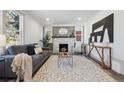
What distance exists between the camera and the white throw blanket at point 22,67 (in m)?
3.26

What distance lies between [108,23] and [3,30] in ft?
12.2

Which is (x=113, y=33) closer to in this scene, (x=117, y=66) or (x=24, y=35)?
(x=117, y=66)

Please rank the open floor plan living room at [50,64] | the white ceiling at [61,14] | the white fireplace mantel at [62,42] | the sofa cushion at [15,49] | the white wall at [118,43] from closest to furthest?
the open floor plan living room at [50,64]
the white wall at [118,43]
the sofa cushion at [15,49]
the white ceiling at [61,14]
the white fireplace mantel at [62,42]

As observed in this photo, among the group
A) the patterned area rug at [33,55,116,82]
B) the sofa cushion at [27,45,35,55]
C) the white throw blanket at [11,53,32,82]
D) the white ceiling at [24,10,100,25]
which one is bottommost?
the patterned area rug at [33,55,116,82]

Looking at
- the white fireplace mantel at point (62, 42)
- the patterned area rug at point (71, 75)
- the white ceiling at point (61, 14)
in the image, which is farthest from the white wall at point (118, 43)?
the white fireplace mantel at point (62, 42)

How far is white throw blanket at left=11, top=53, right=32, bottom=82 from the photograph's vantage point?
10.7 ft

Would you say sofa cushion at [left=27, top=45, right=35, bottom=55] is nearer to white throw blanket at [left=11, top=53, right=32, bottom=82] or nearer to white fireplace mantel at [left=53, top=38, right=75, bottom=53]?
white throw blanket at [left=11, top=53, right=32, bottom=82]

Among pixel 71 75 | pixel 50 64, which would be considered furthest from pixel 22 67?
pixel 50 64

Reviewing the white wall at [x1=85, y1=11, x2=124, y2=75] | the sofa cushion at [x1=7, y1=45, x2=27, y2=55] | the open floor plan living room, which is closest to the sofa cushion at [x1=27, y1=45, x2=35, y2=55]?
the open floor plan living room

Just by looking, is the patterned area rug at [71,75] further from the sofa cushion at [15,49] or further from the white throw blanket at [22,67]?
the sofa cushion at [15,49]

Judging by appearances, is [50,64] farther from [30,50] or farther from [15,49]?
[15,49]

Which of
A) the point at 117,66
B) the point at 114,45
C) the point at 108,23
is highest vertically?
the point at 108,23

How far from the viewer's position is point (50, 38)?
11367 mm
